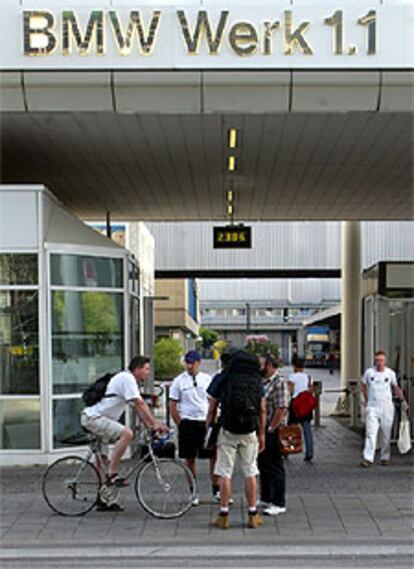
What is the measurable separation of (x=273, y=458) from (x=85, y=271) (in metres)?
4.68

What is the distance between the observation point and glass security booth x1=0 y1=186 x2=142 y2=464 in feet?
36.3

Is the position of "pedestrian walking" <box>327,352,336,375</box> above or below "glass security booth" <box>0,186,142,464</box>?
below

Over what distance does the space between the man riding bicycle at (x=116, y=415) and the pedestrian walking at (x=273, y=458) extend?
1081mm

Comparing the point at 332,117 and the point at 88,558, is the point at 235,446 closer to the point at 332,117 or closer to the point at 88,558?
the point at 88,558

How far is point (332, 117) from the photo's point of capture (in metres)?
10.1

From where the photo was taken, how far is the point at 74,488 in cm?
824

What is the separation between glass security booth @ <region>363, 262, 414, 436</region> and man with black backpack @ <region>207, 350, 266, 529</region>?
615 cm

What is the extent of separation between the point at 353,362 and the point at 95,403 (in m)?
13.7

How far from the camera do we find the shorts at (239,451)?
759cm

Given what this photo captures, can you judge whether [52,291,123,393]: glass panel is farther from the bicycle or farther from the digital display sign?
the digital display sign

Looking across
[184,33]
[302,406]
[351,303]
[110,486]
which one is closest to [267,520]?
[110,486]

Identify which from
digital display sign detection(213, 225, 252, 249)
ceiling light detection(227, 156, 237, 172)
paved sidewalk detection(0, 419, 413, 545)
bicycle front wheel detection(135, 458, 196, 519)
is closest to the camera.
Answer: paved sidewalk detection(0, 419, 413, 545)

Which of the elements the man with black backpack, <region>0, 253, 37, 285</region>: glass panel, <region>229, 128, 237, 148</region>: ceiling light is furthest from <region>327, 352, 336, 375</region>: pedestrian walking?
the man with black backpack

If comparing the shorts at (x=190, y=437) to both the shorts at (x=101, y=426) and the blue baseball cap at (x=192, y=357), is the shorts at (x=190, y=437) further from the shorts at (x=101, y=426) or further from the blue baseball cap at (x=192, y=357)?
the shorts at (x=101, y=426)
